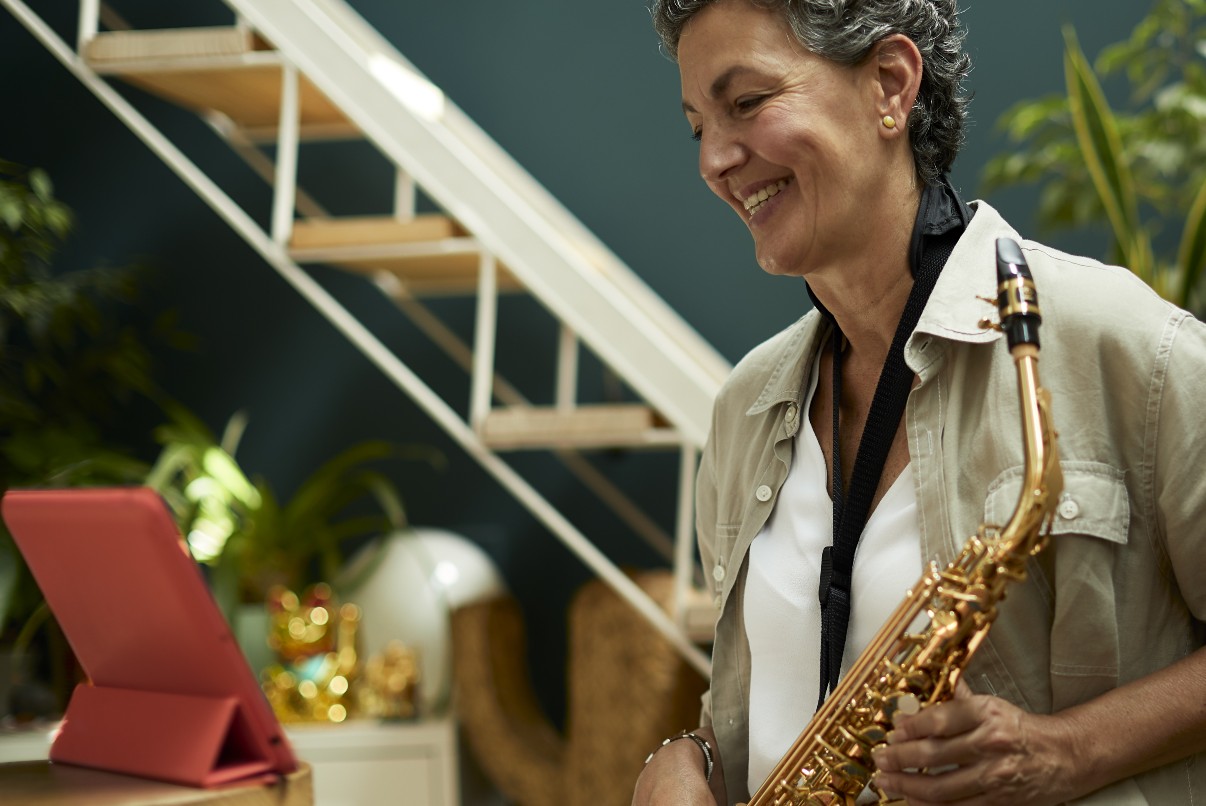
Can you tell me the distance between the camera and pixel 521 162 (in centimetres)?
388

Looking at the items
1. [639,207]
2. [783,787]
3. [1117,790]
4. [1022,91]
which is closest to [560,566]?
[639,207]

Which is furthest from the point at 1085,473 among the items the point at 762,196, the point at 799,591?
the point at 762,196

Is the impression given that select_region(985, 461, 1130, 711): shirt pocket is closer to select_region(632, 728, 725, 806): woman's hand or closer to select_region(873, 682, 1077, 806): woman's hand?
select_region(873, 682, 1077, 806): woman's hand

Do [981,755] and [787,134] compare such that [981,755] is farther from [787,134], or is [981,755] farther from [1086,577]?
[787,134]

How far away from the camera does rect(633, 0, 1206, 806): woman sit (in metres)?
1.19

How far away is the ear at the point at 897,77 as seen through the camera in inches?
55.3

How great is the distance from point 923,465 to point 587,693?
1.85m

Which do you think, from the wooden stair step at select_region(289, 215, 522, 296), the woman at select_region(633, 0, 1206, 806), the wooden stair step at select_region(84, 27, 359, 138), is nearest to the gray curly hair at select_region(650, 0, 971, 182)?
the woman at select_region(633, 0, 1206, 806)

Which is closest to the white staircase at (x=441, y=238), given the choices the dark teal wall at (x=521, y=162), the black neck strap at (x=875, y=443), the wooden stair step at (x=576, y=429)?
the wooden stair step at (x=576, y=429)

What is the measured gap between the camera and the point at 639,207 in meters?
3.81

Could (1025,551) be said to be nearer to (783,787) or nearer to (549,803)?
(783,787)

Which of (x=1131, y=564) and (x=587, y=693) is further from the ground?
(x=1131, y=564)

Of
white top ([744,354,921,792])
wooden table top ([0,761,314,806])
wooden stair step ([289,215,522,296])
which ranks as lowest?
wooden table top ([0,761,314,806])

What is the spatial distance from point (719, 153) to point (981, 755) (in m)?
0.70
